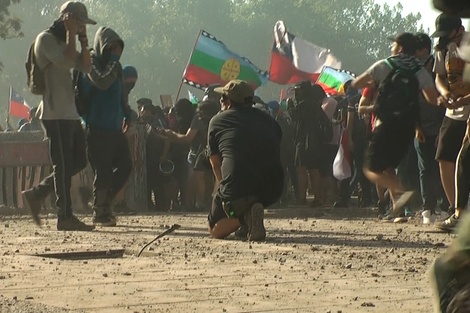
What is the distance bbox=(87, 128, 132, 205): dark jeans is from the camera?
44.2 ft

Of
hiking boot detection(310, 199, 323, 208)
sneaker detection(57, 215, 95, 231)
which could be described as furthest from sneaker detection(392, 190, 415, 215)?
hiking boot detection(310, 199, 323, 208)

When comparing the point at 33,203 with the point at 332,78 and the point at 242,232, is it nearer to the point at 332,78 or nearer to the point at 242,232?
the point at 242,232

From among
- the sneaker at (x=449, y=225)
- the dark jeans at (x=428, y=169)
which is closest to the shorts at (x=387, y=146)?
the sneaker at (x=449, y=225)

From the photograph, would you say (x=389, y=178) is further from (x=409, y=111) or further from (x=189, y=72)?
(x=189, y=72)

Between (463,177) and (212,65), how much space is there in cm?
1451

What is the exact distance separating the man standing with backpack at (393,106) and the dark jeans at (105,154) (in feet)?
8.02

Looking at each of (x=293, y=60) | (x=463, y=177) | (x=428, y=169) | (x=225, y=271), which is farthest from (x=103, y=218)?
(x=293, y=60)

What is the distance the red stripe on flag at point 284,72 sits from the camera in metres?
28.3

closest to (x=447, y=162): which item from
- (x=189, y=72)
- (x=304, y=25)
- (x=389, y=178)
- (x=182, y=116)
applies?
(x=389, y=178)

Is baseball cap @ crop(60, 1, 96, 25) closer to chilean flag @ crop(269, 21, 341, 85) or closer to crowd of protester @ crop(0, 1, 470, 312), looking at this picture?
crowd of protester @ crop(0, 1, 470, 312)

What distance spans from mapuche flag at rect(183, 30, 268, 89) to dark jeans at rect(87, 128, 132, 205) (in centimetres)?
1128

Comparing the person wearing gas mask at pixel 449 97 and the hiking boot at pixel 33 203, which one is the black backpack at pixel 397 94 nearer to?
the person wearing gas mask at pixel 449 97

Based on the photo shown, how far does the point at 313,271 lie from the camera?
8.34 m

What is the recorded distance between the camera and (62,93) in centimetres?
1250
